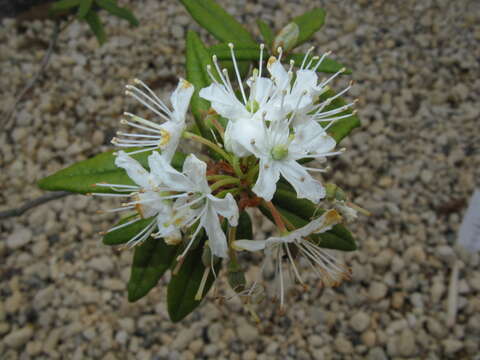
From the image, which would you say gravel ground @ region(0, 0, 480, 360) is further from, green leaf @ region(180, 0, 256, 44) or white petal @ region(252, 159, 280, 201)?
white petal @ region(252, 159, 280, 201)

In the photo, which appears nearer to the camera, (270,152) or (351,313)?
(270,152)

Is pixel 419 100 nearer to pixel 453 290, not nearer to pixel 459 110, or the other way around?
pixel 459 110

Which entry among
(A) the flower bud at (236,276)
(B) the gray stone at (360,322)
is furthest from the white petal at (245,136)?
(B) the gray stone at (360,322)

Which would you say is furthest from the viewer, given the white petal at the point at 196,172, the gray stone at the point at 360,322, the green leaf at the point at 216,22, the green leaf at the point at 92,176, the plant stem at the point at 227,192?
the gray stone at the point at 360,322

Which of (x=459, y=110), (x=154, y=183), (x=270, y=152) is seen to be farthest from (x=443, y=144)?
(x=154, y=183)

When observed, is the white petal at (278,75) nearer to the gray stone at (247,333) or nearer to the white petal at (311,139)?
the white petal at (311,139)
